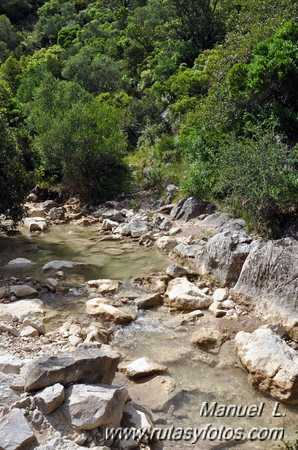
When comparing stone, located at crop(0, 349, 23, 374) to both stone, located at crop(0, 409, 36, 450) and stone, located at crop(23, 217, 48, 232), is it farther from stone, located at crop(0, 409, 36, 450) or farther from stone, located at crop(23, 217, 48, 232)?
stone, located at crop(23, 217, 48, 232)

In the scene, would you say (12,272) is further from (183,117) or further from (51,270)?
(183,117)

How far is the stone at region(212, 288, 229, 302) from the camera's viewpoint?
9.52 metres

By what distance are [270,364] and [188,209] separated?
8647 mm

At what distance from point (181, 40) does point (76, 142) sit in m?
18.1

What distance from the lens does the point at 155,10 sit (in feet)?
121

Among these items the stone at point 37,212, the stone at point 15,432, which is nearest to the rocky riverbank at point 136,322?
the stone at point 15,432

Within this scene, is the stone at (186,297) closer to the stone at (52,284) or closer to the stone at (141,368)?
the stone at (141,368)

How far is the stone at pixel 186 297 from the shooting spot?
30.5ft

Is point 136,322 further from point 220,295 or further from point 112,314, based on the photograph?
point 220,295

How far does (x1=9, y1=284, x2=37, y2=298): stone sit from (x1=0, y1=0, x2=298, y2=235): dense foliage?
15.2ft

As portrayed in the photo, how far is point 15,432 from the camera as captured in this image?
15.3 feet

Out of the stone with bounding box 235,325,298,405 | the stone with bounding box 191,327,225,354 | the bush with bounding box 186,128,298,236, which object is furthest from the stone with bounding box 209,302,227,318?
the bush with bounding box 186,128,298,236

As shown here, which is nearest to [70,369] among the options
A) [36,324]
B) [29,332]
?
[29,332]

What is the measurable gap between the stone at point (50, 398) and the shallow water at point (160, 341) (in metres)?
1.58
